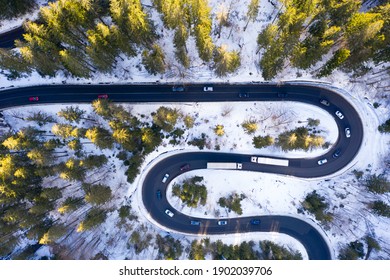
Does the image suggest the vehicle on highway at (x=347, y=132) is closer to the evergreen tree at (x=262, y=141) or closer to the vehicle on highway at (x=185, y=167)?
the evergreen tree at (x=262, y=141)

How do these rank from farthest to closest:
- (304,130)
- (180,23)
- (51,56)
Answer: (304,130), (51,56), (180,23)

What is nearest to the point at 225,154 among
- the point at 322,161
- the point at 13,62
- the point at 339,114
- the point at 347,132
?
the point at 322,161

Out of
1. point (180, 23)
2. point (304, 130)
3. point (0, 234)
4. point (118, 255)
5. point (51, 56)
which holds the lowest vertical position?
point (118, 255)

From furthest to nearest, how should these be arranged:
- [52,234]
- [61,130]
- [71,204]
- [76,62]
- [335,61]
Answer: [71,204], [335,61], [52,234], [76,62], [61,130]

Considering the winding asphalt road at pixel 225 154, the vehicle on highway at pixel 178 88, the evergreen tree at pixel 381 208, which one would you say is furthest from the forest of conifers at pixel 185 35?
the evergreen tree at pixel 381 208

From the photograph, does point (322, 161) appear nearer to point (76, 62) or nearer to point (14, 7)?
point (76, 62)

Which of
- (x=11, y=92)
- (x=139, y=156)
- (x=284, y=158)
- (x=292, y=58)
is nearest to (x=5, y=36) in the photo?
(x=11, y=92)

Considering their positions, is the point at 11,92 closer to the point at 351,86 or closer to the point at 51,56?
the point at 51,56
